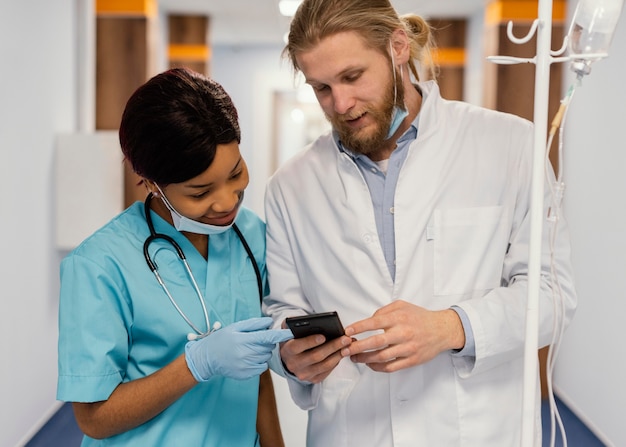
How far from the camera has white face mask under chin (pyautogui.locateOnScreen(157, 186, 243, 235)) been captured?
1199 millimetres

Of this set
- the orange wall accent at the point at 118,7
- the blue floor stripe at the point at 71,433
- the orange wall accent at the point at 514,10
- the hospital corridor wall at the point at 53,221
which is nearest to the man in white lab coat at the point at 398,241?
the hospital corridor wall at the point at 53,221

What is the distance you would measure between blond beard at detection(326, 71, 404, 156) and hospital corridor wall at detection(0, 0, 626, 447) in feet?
6.12

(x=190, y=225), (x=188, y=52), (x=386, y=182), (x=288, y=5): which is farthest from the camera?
(x=188, y=52)

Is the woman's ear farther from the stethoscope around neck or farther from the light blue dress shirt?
the light blue dress shirt

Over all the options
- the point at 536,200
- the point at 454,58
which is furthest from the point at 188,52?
the point at 536,200

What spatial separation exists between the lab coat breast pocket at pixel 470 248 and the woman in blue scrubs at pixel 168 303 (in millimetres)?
323

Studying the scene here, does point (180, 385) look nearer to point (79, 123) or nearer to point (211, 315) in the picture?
point (211, 315)

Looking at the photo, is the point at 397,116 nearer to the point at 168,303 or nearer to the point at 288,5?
the point at 168,303

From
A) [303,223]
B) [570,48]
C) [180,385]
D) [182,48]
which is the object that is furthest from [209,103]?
[182,48]

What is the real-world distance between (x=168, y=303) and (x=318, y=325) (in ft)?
0.90

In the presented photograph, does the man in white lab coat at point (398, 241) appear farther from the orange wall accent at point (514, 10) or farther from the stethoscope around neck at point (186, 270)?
the orange wall accent at point (514, 10)

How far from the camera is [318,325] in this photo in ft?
3.54

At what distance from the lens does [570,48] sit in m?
0.85

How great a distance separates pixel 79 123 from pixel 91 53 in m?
0.42
